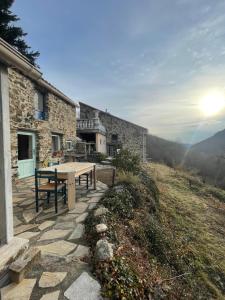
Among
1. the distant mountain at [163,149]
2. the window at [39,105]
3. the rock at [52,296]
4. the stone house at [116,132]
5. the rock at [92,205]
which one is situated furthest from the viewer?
the distant mountain at [163,149]

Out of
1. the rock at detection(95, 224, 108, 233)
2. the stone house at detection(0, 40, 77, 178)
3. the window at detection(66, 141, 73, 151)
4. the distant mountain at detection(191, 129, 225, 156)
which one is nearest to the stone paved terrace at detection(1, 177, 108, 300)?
the rock at detection(95, 224, 108, 233)

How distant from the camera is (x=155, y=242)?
4059 millimetres

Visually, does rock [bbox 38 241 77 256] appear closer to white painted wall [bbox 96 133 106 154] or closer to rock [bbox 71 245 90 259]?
rock [bbox 71 245 90 259]

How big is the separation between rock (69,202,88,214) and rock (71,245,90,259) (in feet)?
4.81

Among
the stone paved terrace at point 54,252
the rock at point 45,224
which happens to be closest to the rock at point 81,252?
the stone paved terrace at point 54,252

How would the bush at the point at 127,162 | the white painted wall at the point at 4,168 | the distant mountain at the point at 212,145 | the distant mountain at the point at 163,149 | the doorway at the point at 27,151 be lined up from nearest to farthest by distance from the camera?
1. the white painted wall at the point at 4,168
2. the bush at the point at 127,162
3. the doorway at the point at 27,151
4. the distant mountain at the point at 163,149
5. the distant mountain at the point at 212,145

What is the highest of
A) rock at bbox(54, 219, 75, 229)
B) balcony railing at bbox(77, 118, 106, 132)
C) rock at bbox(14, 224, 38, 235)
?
balcony railing at bbox(77, 118, 106, 132)

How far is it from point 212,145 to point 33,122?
97.3 feet

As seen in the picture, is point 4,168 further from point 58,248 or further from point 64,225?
point 64,225

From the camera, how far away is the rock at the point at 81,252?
9.24 ft

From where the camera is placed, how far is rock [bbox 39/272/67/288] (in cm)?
221

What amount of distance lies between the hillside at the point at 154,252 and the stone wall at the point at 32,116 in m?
4.58

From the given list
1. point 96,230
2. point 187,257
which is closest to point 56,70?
point 96,230

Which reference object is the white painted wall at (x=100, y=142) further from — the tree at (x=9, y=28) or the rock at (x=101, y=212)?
the rock at (x=101, y=212)
